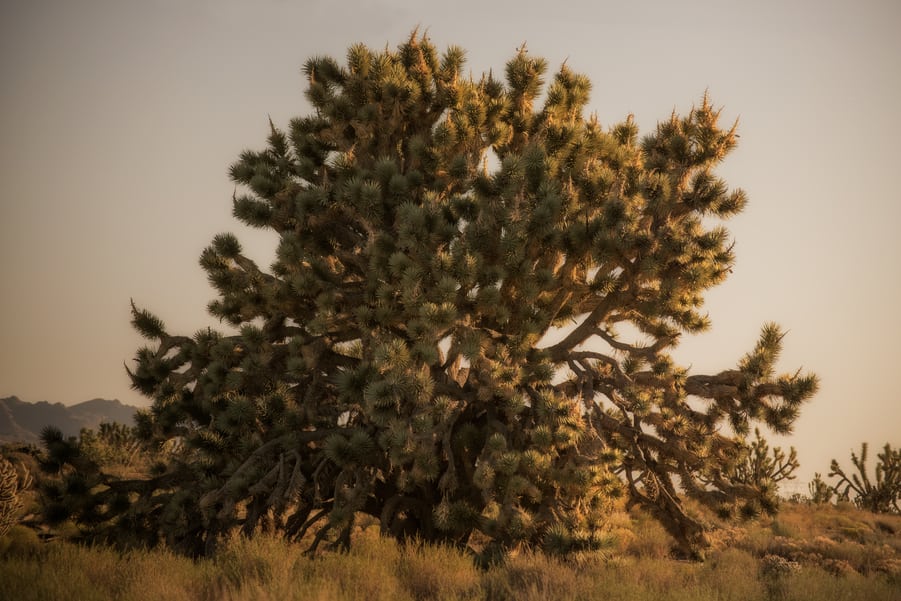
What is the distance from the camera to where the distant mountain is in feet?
418

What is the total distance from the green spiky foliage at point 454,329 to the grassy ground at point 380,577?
1.52 ft

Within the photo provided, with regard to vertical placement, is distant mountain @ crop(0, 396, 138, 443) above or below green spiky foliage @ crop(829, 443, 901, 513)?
above

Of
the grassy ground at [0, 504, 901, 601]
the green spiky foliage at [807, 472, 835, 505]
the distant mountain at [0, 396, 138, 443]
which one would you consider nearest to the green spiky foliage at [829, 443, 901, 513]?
the green spiky foliage at [807, 472, 835, 505]

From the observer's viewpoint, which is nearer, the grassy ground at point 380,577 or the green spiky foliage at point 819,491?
the grassy ground at point 380,577

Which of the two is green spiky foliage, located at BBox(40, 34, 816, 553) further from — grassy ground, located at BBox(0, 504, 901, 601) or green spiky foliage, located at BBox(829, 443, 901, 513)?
green spiky foliage, located at BBox(829, 443, 901, 513)

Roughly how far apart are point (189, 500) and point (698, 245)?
6372 millimetres

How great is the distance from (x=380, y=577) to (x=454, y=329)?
105 inches

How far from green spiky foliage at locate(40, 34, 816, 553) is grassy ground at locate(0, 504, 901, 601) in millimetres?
464

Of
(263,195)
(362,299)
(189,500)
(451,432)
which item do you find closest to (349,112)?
(263,195)

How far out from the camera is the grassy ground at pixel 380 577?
620 cm

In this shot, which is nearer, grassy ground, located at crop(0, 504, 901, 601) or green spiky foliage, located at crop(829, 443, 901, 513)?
grassy ground, located at crop(0, 504, 901, 601)

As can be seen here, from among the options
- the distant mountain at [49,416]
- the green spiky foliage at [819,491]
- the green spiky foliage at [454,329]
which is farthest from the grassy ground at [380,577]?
the distant mountain at [49,416]

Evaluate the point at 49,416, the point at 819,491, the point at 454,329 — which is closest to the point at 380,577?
the point at 454,329

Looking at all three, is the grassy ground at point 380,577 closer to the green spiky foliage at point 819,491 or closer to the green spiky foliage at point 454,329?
the green spiky foliage at point 454,329
